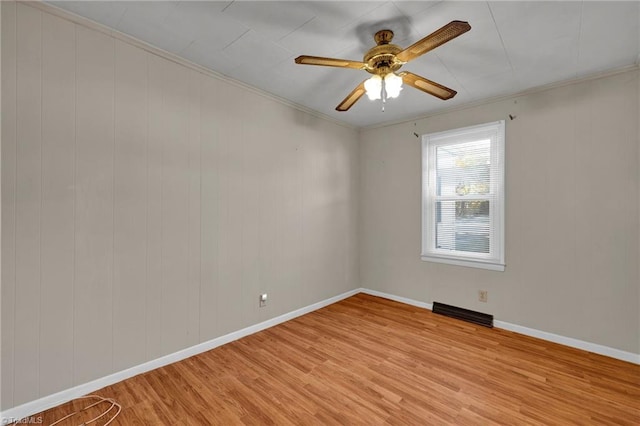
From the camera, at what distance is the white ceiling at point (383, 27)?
174 centimetres

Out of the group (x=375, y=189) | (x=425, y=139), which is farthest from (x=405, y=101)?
(x=375, y=189)

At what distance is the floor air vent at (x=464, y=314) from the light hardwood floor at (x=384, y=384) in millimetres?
214

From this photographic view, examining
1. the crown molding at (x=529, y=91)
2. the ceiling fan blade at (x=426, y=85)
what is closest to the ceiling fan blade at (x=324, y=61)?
the ceiling fan blade at (x=426, y=85)

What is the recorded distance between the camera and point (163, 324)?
2289 mm

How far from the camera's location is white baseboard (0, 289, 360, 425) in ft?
5.54

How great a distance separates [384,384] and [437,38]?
2.28 meters

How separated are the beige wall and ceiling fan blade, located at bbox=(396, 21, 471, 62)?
1.98 metres

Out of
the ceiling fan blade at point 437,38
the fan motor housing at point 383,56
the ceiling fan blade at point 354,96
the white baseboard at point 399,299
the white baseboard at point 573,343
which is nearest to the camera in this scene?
the ceiling fan blade at point 437,38

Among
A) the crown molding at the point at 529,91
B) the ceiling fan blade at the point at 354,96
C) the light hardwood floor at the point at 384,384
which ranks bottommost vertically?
the light hardwood floor at the point at 384,384

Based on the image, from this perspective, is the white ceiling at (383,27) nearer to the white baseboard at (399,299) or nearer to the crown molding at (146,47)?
the crown molding at (146,47)

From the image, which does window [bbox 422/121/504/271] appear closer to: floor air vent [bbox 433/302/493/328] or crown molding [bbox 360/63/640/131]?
crown molding [bbox 360/63/640/131]

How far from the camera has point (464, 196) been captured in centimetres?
336

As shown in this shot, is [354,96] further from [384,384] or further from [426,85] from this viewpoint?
[384,384]

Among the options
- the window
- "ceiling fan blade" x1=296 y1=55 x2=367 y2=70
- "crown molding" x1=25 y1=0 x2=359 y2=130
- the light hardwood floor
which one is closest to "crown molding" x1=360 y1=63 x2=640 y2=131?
the window
